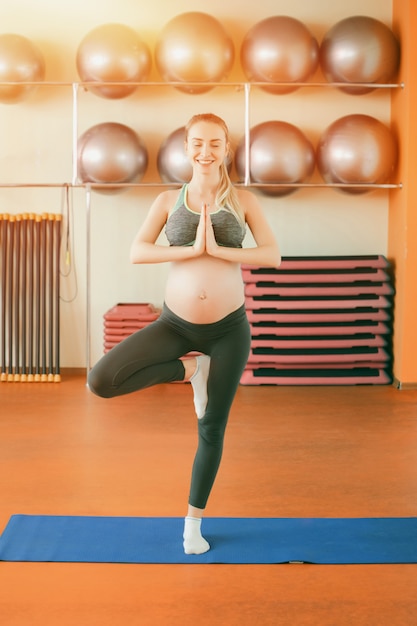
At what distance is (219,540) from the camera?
3295 mm

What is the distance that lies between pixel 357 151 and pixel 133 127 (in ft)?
5.61

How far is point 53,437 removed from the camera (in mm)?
4812

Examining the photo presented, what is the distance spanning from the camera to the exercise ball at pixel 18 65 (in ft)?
19.1

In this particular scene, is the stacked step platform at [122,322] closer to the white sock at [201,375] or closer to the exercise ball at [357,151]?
the exercise ball at [357,151]

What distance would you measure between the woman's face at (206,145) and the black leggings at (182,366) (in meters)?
0.53

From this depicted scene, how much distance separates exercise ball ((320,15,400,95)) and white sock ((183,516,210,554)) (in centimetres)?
371

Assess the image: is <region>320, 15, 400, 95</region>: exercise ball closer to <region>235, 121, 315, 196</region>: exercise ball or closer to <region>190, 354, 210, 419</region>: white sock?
<region>235, 121, 315, 196</region>: exercise ball

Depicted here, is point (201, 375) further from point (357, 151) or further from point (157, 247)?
point (357, 151)

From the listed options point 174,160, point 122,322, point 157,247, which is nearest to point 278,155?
point 174,160

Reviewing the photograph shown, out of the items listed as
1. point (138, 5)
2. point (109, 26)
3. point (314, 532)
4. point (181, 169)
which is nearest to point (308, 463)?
point (314, 532)

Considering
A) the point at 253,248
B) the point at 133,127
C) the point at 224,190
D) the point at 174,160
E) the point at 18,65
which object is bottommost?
the point at 253,248

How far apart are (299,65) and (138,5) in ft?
4.59

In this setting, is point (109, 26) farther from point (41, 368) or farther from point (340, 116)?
point (41, 368)

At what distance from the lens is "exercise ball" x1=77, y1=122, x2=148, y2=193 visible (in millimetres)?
5750
